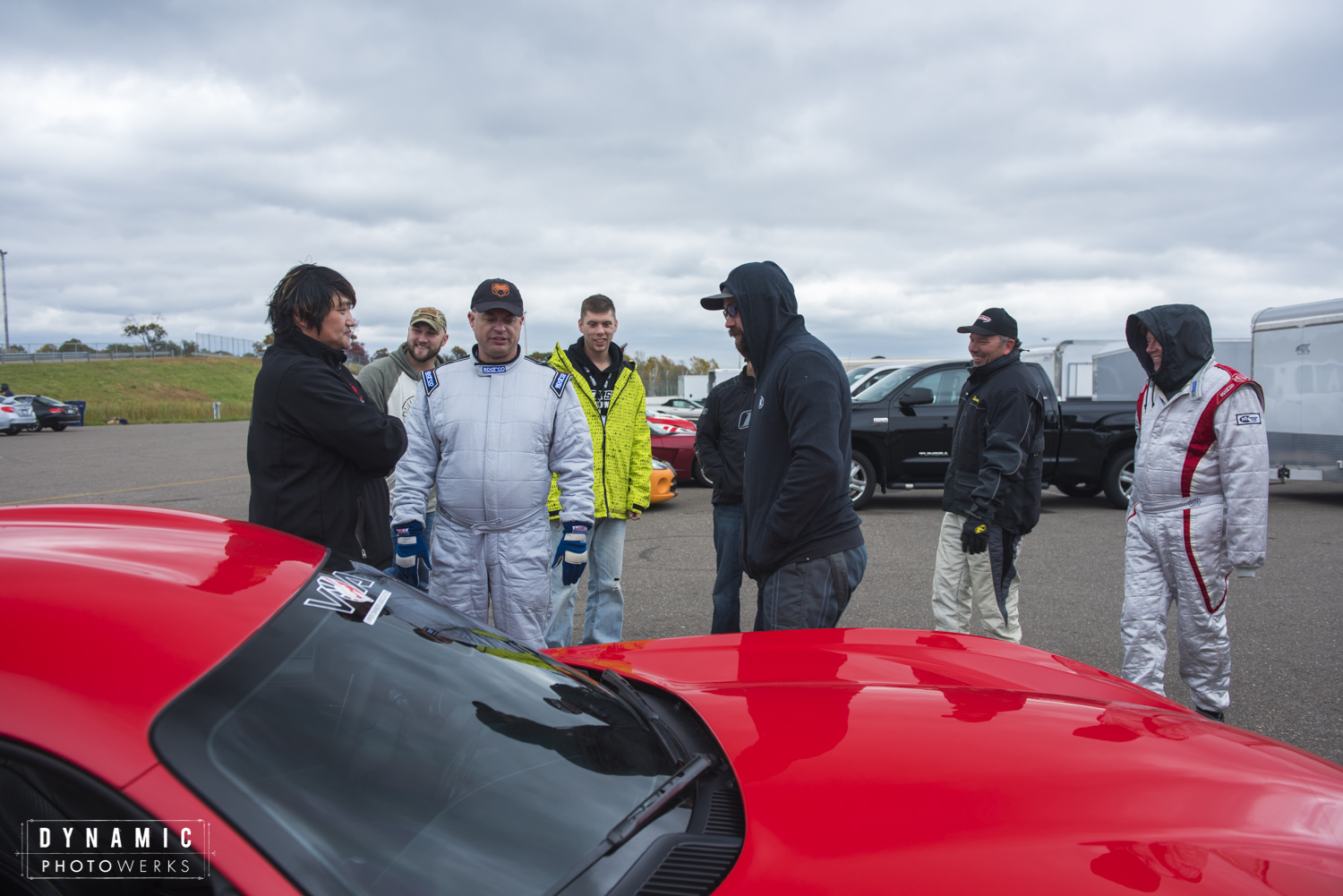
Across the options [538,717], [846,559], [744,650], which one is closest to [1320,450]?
[846,559]

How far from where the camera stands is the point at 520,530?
120 inches

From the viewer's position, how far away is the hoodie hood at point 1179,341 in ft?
10.1

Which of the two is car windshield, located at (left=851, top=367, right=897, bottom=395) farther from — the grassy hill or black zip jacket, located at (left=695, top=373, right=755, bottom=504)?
the grassy hill

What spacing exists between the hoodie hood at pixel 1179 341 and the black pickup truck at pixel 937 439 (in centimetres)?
528

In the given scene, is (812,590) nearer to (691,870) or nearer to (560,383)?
(560,383)

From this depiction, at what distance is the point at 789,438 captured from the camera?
8.59ft

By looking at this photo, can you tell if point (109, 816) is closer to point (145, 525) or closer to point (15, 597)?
point (15, 597)

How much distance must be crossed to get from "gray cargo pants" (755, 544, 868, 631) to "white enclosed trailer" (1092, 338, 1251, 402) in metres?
12.9

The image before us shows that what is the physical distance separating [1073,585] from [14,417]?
31381mm

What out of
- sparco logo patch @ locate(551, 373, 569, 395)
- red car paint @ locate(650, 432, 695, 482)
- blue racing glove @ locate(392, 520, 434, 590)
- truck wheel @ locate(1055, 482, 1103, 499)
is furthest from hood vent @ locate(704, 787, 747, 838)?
truck wheel @ locate(1055, 482, 1103, 499)

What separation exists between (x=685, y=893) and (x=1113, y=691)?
55.6 inches

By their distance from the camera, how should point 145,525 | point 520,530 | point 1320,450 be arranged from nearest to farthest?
point 145,525
point 520,530
point 1320,450

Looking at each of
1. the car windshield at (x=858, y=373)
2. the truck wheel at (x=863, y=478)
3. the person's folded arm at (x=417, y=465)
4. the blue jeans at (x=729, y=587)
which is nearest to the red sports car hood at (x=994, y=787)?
the person's folded arm at (x=417, y=465)

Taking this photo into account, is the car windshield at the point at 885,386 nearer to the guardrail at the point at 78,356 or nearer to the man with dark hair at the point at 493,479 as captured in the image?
the man with dark hair at the point at 493,479
